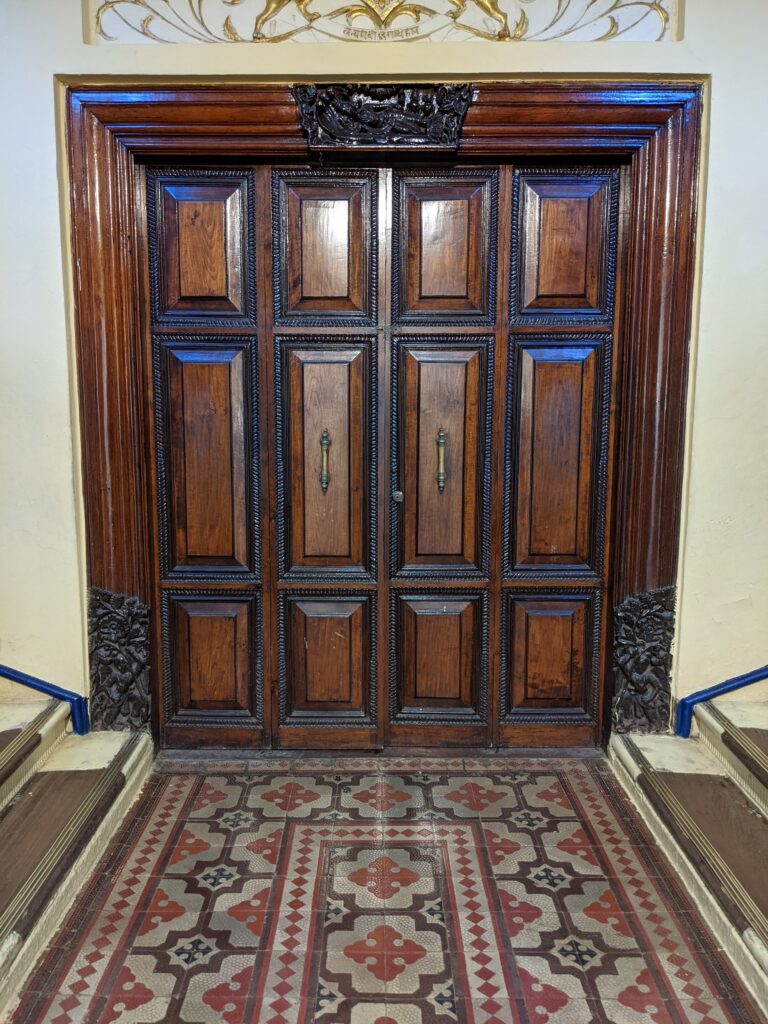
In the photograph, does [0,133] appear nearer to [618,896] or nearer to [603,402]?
[603,402]

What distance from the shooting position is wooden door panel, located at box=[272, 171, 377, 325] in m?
2.96

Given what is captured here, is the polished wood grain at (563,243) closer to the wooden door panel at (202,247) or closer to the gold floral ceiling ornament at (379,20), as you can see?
the gold floral ceiling ornament at (379,20)

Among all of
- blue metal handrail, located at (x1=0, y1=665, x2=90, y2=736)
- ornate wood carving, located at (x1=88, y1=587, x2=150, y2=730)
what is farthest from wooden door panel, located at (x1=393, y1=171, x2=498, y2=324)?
blue metal handrail, located at (x1=0, y1=665, x2=90, y2=736)

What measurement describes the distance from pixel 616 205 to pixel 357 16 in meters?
1.07

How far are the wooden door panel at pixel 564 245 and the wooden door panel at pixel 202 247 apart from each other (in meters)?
0.96

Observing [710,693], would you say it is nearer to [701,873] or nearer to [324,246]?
[701,873]

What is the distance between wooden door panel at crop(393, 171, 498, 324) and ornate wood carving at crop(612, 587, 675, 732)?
3.88 ft

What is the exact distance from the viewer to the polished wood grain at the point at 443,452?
120 inches

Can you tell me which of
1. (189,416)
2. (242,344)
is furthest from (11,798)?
(242,344)

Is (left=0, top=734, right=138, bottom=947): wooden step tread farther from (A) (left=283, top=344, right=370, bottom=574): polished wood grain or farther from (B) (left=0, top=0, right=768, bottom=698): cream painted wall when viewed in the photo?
(A) (left=283, top=344, right=370, bottom=574): polished wood grain

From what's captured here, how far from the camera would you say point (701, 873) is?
231 centimetres

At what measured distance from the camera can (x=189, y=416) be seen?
3.06m

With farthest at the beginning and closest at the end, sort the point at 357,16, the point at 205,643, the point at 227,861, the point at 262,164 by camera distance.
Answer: the point at 205,643 → the point at 262,164 → the point at 357,16 → the point at 227,861

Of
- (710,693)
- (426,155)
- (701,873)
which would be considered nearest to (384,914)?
(701,873)
